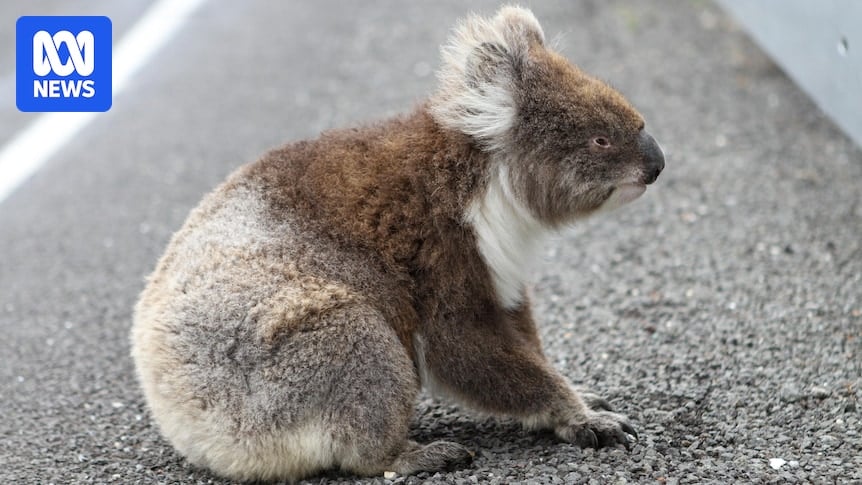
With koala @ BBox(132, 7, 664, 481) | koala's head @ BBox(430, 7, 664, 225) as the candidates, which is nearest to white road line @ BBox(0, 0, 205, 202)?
koala @ BBox(132, 7, 664, 481)

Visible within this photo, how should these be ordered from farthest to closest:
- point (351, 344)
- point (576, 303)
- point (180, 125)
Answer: point (180, 125)
point (576, 303)
point (351, 344)

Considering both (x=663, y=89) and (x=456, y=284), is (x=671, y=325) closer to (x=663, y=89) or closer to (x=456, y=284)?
(x=456, y=284)

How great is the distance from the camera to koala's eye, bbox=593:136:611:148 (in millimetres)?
4430

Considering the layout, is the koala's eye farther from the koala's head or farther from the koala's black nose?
the koala's black nose

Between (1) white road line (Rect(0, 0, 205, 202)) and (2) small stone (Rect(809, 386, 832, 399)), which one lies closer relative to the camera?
(2) small stone (Rect(809, 386, 832, 399))

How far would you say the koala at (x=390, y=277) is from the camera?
4117mm

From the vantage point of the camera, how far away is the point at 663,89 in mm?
9062

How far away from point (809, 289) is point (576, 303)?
1275mm

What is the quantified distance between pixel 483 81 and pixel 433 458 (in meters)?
1.56

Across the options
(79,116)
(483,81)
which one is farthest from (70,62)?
(79,116)

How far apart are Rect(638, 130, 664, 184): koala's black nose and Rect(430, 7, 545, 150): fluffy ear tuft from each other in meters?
0.56

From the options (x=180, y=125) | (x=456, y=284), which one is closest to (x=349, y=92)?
(x=180, y=125)

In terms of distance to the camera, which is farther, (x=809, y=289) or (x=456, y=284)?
(x=809, y=289)

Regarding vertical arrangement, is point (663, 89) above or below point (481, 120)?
above
